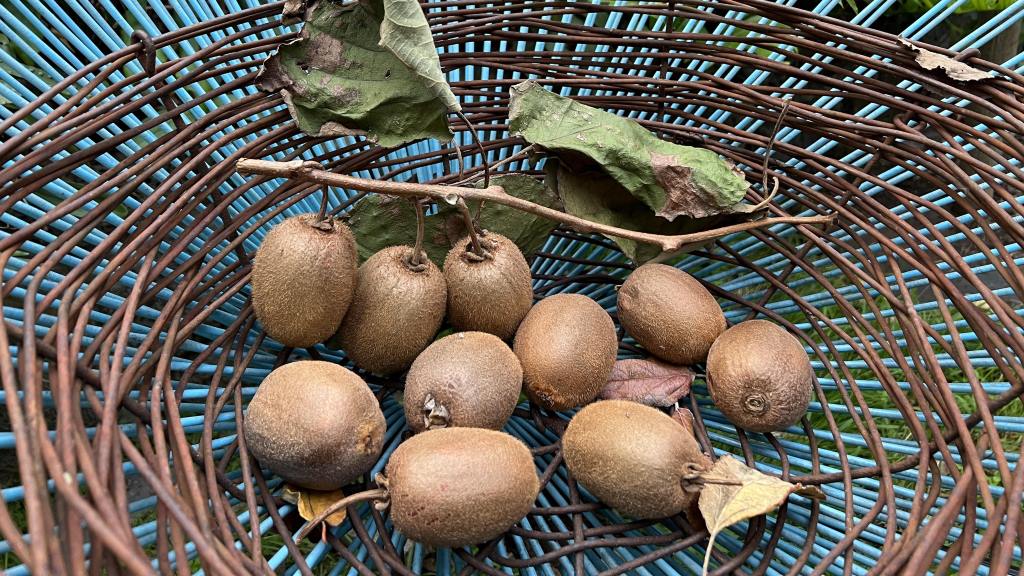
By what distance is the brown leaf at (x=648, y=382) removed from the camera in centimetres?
91

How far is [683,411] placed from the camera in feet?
2.94

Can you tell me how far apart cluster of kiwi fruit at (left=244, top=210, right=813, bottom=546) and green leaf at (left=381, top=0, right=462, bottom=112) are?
185 mm

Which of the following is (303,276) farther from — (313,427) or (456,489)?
(456,489)

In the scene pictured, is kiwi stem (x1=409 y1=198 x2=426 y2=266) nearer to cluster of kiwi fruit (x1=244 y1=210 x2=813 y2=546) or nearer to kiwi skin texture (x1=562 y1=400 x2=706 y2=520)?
cluster of kiwi fruit (x1=244 y1=210 x2=813 y2=546)

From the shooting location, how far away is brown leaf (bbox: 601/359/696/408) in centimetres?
91

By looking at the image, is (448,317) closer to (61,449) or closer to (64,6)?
(61,449)

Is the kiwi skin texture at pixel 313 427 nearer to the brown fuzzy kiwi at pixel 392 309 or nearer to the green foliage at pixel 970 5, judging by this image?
the brown fuzzy kiwi at pixel 392 309

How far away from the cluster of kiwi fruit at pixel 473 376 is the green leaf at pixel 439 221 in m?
0.09

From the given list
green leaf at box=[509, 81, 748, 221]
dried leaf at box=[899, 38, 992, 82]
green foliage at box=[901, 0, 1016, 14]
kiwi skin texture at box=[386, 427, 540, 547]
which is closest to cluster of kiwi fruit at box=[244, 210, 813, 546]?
kiwi skin texture at box=[386, 427, 540, 547]

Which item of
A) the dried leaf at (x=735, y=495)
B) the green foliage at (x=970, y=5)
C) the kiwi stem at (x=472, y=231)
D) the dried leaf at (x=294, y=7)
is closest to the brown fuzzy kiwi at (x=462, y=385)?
the kiwi stem at (x=472, y=231)

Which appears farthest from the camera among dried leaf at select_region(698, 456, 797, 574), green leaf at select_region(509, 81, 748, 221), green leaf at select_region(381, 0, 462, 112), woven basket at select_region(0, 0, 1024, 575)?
green leaf at select_region(509, 81, 748, 221)

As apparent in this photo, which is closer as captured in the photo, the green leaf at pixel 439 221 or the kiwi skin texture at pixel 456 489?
the kiwi skin texture at pixel 456 489

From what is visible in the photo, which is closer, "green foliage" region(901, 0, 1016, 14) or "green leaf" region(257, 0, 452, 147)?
"green leaf" region(257, 0, 452, 147)

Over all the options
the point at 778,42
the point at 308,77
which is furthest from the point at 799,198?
the point at 308,77
